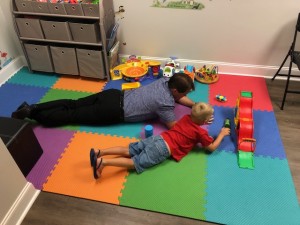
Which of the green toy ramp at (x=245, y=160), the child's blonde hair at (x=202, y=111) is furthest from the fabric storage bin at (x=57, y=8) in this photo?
the green toy ramp at (x=245, y=160)

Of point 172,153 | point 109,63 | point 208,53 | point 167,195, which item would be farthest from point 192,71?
point 167,195

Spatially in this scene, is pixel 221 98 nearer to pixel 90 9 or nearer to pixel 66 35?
pixel 90 9

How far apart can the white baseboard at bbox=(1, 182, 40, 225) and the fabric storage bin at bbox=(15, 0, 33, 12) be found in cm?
195

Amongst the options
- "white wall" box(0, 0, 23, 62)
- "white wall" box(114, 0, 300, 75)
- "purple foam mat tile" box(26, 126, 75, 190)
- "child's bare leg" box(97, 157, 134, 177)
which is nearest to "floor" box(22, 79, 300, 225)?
"purple foam mat tile" box(26, 126, 75, 190)

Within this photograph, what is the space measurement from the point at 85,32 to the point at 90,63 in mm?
Answer: 369

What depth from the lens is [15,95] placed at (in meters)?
2.93

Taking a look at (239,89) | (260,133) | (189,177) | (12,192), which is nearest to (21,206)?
(12,192)

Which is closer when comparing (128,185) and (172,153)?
(128,185)

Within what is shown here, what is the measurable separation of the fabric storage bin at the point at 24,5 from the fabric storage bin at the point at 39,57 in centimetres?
41

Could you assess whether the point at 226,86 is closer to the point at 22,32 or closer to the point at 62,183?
the point at 62,183

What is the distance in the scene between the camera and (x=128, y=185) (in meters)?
1.98

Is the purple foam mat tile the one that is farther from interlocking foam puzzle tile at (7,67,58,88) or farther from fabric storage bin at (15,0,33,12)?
fabric storage bin at (15,0,33,12)

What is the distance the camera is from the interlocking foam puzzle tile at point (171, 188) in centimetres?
183

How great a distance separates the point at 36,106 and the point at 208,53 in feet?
6.77
